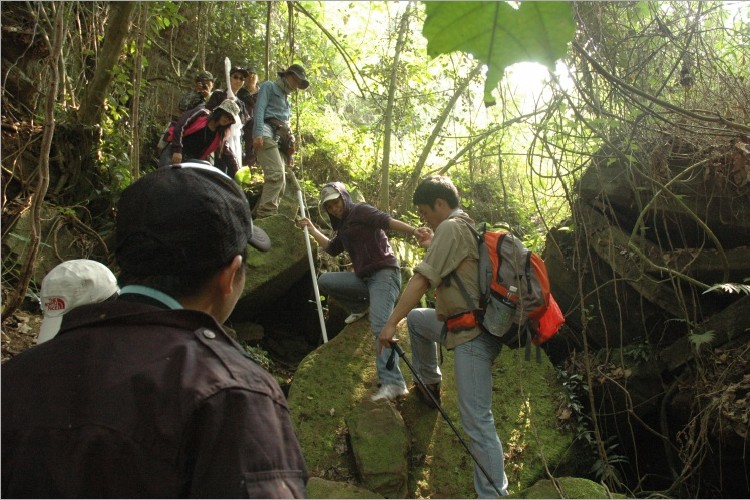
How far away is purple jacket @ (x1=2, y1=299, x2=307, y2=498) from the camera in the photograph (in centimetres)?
86

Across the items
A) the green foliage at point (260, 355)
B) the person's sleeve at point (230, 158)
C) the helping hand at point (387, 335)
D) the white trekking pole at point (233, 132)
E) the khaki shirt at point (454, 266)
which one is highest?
the white trekking pole at point (233, 132)

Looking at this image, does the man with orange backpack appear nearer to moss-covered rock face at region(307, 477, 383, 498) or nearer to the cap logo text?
moss-covered rock face at region(307, 477, 383, 498)

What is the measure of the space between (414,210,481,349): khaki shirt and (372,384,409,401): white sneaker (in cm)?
145

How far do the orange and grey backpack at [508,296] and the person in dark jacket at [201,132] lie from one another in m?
3.62

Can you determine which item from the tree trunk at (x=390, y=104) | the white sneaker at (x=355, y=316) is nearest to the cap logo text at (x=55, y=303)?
the white sneaker at (x=355, y=316)

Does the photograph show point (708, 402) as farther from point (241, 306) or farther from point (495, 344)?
point (241, 306)

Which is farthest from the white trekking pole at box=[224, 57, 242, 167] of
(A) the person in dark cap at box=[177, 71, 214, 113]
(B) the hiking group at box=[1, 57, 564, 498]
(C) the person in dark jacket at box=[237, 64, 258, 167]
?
(B) the hiking group at box=[1, 57, 564, 498]

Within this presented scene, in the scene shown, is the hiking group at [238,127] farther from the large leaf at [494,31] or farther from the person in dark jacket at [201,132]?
the large leaf at [494,31]

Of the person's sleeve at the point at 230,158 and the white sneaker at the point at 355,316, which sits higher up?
the person's sleeve at the point at 230,158

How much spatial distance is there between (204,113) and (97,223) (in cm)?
222

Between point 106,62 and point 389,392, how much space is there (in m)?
4.58

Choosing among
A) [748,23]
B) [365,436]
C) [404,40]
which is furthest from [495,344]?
[404,40]

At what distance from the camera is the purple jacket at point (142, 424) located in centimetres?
86

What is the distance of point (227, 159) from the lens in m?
6.76
